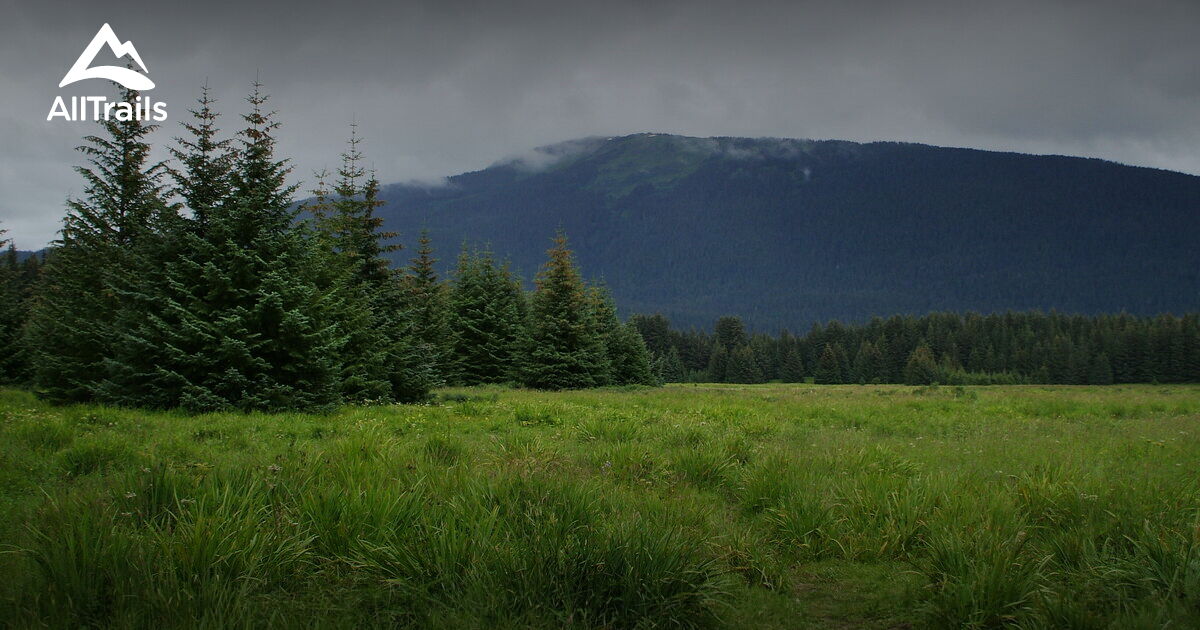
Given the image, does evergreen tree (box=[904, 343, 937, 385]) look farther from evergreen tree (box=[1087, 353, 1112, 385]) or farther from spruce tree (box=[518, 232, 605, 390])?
spruce tree (box=[518, 232, 605, 390])

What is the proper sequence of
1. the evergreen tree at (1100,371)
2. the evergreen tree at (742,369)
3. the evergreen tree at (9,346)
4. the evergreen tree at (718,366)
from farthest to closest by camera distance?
the evergreen tree at (718,366)
the evergreen tree at (742,369)
the evergreen tree at (1100,371)
the evergreen tree at (9,346)

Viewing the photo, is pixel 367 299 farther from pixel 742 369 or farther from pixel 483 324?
pixel 742 369

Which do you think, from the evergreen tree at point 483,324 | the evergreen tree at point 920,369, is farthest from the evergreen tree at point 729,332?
the evergreen tree at point 483,324

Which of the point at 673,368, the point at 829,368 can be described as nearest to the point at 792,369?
the point at 829,368

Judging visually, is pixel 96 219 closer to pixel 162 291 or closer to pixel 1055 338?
pixel 162 291

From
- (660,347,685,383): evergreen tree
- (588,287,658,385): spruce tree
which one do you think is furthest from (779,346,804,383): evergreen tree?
(588,287,658,385): spruce tree

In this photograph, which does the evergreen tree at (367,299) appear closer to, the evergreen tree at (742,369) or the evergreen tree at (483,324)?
the evergreen tree at (483,324)

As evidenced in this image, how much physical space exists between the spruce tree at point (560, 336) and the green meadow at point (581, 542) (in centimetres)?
2480

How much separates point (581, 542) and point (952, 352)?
472 feet

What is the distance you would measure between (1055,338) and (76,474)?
5772 inches

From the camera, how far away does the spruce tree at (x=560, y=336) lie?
105ft

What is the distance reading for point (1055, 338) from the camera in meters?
116

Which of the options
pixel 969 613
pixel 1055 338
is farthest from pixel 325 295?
pixel 1055 338

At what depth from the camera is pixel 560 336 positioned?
32812mm
